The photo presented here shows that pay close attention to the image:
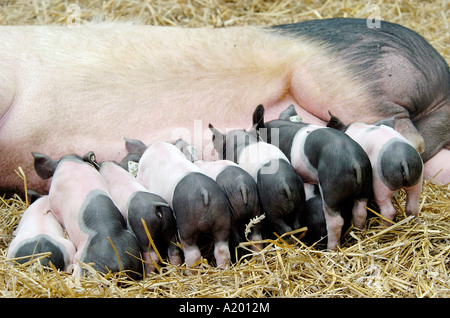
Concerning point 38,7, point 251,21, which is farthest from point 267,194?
point 38,7

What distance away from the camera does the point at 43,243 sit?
258 centimetres

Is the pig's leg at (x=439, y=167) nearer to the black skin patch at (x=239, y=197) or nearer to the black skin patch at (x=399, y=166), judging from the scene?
the black skin patch at (x=399, y=166)

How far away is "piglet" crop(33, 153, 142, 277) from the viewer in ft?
7.84

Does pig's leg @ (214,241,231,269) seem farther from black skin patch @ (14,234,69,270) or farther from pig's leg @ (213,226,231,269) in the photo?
black skin patch @ (14,234,69,270)

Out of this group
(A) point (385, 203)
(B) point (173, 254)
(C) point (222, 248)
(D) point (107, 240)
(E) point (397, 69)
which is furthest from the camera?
(E) point (397, 69)

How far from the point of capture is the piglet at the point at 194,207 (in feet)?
8.03

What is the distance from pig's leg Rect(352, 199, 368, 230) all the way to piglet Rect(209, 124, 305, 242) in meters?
0.25

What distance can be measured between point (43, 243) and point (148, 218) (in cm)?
46

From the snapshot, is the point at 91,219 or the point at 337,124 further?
the point at 337,124

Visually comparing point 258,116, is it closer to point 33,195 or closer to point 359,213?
point 359,213

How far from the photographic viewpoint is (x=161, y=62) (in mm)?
3541

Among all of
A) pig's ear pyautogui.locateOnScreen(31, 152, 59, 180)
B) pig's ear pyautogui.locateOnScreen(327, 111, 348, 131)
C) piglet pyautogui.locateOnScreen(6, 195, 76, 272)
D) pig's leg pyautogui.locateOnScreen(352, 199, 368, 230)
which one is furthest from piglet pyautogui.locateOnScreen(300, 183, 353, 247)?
pig's ear pyautogui.locateOnScreen(31, 152, 59, 180)

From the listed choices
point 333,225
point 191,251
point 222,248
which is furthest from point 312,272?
point 191,251
